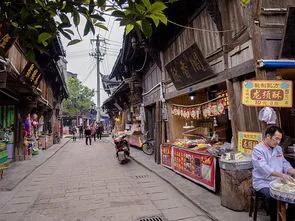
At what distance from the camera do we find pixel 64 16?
3408 millimetres

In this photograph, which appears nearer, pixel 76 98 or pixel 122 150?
pixel 122 150

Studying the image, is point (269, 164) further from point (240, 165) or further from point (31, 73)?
point (31, 73)

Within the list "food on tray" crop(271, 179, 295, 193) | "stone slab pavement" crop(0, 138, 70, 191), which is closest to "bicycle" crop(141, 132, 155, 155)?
"stone slab pavement" crop(0, 138, 70, 191)

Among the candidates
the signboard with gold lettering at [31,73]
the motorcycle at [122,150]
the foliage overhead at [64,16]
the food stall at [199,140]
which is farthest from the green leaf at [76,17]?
the motorcycle at [122,150]

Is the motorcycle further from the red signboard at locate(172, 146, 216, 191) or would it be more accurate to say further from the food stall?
the red signboard at locate(172, 146, 216, 191)

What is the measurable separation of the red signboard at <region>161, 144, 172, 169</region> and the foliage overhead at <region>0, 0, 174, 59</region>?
917 centimetres

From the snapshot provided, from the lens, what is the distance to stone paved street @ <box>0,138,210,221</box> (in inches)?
271

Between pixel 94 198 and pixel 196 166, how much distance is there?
10.3 ft

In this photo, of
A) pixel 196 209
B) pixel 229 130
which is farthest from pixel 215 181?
pixel 229 130

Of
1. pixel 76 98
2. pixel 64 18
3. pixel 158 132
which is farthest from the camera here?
pixel 76 98

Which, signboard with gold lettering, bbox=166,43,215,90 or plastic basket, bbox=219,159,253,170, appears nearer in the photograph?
plastic basket, bbox=219,159,253,170

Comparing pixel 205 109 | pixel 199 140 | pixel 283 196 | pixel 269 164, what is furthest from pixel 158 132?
pixel 283 196

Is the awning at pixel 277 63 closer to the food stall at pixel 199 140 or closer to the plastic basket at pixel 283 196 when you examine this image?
the plastic basket at pixel 283 196

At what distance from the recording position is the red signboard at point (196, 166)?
8273mm
